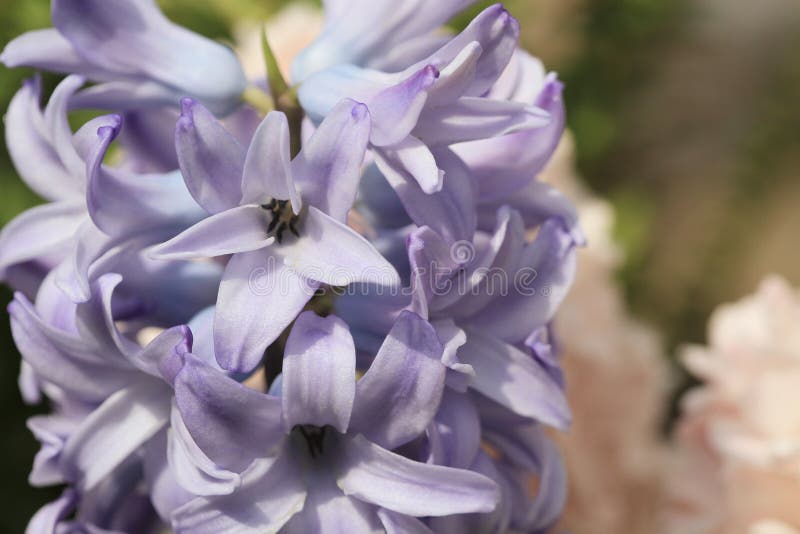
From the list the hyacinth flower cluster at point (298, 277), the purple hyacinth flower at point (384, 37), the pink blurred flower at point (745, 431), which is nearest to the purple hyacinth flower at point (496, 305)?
the hyacinth flower cluster at point (298, 277)

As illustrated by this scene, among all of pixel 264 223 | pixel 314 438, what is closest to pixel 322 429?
pixel 314 438

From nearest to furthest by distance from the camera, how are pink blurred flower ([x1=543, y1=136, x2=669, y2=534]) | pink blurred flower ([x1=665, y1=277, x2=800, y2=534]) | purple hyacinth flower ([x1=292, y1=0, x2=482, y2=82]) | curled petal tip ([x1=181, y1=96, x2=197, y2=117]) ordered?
1. curled petal tip ([x1=181, y1=96, x2=197, y2=117])
2. purple hyacinth flower ([x1=292, y1=0, x2=482, y2=82])
3. pink blurred flower ([x1=665, y1=277, x2=800, y2=534])
4. pink blurred flower ([x1=543, y1=136, x2=669, y2=534])

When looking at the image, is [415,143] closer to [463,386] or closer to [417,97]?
[417,97]

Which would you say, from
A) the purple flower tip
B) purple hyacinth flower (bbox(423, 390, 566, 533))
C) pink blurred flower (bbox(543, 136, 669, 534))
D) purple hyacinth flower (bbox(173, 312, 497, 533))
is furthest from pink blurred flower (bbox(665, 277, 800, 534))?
the purple flower tip

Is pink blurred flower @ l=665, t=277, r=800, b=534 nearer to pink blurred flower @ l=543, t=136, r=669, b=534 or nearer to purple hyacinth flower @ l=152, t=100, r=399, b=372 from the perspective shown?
pink blurred flower @ l=543, t=136, r=669, b=534

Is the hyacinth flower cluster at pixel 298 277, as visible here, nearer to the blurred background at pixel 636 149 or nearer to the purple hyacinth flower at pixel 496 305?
the purple hyacinth flower at pixel 496 305

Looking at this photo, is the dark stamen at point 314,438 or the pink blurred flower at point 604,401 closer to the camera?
the dark stamen at point 314,438
